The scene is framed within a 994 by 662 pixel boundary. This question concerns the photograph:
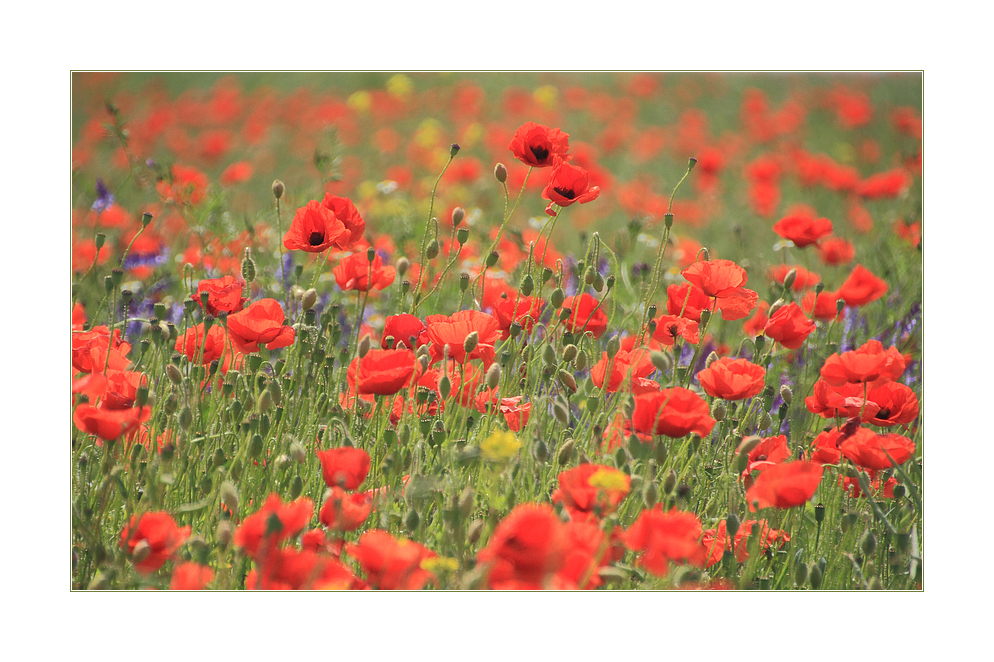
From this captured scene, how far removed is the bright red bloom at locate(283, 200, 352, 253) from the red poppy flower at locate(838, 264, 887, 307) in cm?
131

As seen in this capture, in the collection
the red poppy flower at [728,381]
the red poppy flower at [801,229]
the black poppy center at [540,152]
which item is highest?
the black poppy center at [540,152]

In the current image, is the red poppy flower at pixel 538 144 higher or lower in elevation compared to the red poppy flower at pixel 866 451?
higher

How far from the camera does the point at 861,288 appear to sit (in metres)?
2.24

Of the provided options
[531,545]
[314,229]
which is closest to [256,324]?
[314,229]

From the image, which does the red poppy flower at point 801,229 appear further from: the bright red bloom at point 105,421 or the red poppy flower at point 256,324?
the bright red bloom at point 105,421

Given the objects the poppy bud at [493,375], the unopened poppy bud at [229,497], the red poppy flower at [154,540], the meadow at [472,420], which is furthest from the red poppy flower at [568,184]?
the red poppy flower at [154,540]

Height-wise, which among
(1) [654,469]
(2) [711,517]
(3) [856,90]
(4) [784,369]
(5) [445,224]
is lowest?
(2) [711,517]

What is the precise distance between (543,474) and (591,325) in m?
0.42

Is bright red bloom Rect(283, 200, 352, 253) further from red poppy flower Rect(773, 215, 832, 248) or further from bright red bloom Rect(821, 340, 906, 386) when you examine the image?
red poppy flower Rect(773, 215, 832, 248)

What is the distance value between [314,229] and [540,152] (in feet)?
1.63

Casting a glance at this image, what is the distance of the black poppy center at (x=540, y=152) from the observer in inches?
70.6

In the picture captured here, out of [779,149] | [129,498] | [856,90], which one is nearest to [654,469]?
[129,498]

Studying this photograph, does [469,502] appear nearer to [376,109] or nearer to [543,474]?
[543,474]
